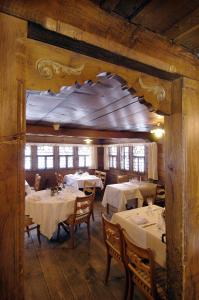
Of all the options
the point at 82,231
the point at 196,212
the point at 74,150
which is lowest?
the point at 82,231

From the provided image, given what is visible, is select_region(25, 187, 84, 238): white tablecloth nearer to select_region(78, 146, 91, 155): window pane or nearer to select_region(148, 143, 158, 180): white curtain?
select_region(148, 143, 158, 180): white curtain

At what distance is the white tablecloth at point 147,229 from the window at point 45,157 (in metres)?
5.42

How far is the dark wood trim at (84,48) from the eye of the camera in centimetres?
81

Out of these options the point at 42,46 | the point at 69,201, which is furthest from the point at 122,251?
the point at 42,46

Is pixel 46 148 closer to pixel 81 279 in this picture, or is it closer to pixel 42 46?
pixel 81 279

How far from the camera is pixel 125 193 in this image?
4.79 metres

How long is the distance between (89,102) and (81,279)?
2.25 metres

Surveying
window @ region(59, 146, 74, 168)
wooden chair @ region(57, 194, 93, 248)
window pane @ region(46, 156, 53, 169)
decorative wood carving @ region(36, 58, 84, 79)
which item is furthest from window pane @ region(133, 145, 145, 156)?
decorative wood carving @ region(36, 58, 84, 79)

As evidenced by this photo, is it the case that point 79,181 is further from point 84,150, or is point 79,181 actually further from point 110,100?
point 110,100

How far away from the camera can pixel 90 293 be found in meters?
2.17

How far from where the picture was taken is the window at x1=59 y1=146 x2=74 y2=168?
786cm

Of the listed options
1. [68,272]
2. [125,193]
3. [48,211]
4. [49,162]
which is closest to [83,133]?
[125,193]

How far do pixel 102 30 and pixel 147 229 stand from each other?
2064 millimetres

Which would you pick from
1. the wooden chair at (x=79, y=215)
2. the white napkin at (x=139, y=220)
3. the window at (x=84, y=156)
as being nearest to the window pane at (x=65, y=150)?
the window at (x=84, y=156)
